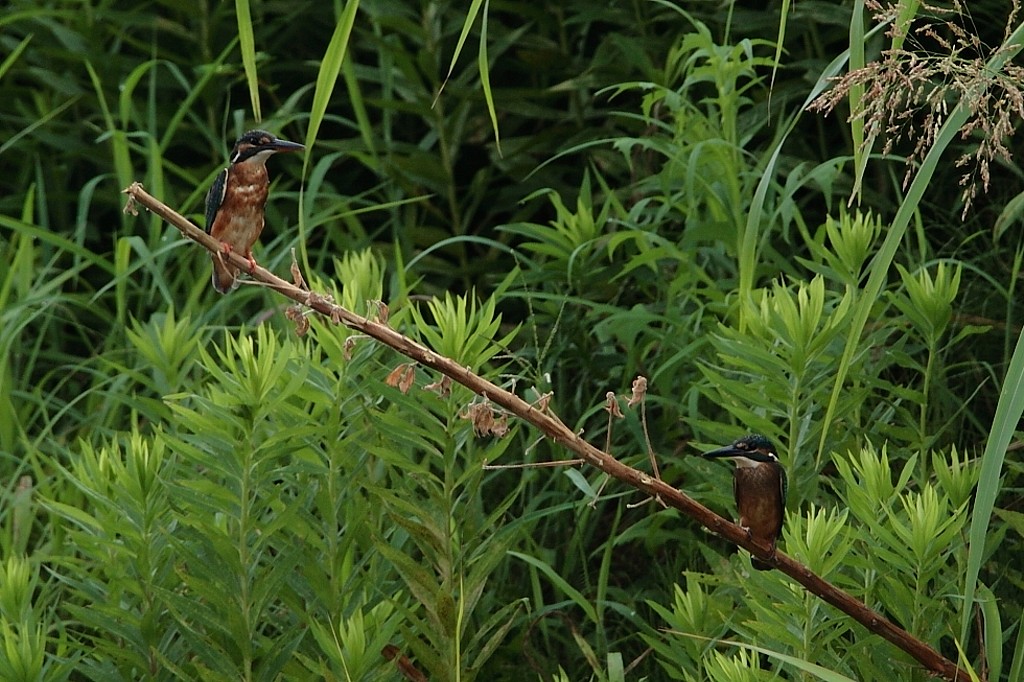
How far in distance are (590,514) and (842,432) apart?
677mm

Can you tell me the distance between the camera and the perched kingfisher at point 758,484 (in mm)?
2188

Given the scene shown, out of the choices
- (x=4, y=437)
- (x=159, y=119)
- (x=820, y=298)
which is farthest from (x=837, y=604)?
(x=159, y=119)

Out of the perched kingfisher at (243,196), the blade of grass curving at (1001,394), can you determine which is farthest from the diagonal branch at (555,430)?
the perched kingfisher at (243,196)

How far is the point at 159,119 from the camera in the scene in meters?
4.94

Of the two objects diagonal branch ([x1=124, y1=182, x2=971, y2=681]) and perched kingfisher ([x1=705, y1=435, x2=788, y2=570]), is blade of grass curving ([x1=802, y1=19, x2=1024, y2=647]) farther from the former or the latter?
perched kingfisher ([x1=705, y1=435, x2=788, y2=570])

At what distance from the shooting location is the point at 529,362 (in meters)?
2.80

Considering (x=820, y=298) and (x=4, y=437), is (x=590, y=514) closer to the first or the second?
(x=820, y=298)

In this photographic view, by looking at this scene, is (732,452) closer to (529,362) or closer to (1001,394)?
(1001,394)

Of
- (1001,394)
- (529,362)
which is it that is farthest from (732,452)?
(529,362)

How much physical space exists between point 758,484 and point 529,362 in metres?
0.71

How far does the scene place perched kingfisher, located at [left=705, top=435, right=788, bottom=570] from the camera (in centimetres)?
219

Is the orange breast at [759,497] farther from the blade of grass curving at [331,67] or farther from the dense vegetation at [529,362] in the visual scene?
the blade of grass curving at [331,67]

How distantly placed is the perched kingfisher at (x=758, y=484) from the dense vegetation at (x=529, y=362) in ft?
0.23

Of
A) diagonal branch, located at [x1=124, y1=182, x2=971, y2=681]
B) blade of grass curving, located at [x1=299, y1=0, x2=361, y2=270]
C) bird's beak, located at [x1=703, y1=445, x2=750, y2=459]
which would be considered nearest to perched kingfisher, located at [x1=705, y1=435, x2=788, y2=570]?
bird's beak, located at [x1=703, y1=445, x2=750, y2=459]
